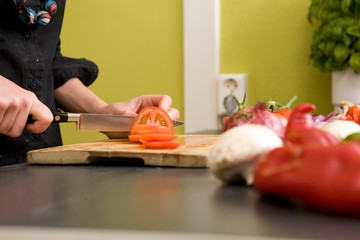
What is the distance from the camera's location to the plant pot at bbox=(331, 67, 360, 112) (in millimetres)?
1673

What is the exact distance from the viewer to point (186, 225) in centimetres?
36

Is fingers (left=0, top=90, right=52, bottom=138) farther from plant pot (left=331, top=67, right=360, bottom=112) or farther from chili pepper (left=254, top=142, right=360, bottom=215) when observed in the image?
plant pot (left=331, top=67, right=360, bottom=112)

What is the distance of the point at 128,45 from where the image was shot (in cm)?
209

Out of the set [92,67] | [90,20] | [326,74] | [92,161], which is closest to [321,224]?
[92,161]

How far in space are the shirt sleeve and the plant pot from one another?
83 cm

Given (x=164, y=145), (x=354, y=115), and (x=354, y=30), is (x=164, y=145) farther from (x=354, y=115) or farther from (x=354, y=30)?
(x=354, y=30)

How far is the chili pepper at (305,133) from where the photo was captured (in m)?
0.43

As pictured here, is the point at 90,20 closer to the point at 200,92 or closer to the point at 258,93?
the point at 200,92

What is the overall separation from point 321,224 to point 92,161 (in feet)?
1.76

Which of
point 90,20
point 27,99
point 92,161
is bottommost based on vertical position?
point 92,161

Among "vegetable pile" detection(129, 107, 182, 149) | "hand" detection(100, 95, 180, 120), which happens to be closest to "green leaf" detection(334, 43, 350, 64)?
"hand" detection(100, 95, 180, 120)

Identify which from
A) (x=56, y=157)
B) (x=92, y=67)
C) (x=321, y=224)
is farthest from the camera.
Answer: (x=92, y=67)

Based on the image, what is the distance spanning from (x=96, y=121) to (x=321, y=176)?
0.75 metres

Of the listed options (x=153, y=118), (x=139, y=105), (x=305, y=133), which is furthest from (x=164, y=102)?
(x=305, y=133)
